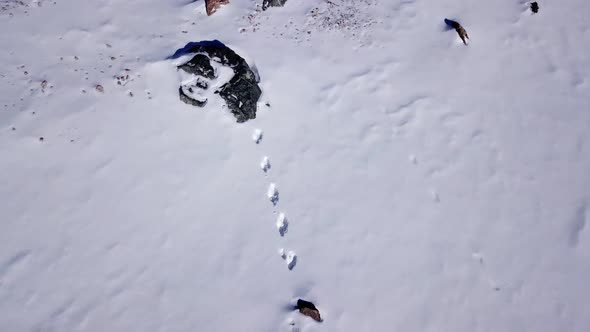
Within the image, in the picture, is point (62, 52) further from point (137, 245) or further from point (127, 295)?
point (127, 295)

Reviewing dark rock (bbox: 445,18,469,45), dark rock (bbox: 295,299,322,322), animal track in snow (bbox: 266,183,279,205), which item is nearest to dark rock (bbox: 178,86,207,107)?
animal track in snow (bbox: 266,183,279,205)

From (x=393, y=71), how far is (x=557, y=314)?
15.1 feet

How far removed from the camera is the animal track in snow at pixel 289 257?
596 centimetres

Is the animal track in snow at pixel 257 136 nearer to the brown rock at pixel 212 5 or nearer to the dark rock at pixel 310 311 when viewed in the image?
the dark rock at pixel 310 311

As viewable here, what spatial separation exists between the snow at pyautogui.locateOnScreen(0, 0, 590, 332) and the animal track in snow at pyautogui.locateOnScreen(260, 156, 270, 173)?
102 mm

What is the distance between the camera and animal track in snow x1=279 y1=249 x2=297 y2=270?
596cm

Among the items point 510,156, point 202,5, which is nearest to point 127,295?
point 202,5

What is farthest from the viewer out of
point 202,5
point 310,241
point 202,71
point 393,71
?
point 202,5

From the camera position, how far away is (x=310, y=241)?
614cm

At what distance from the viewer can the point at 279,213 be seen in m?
6.35

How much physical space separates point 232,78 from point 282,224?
8.78 ft

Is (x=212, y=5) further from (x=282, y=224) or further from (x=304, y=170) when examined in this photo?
(x=282, y=224)

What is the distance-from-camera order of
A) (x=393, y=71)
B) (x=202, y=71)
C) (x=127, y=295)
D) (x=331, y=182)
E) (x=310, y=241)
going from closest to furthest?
(x=127, y=295) < (x=310, y=241) < (x=331, y=182) < (x=202, y=71) < (x=393, y=71)

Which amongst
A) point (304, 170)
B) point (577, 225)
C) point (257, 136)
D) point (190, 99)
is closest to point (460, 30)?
point (577, 225)
